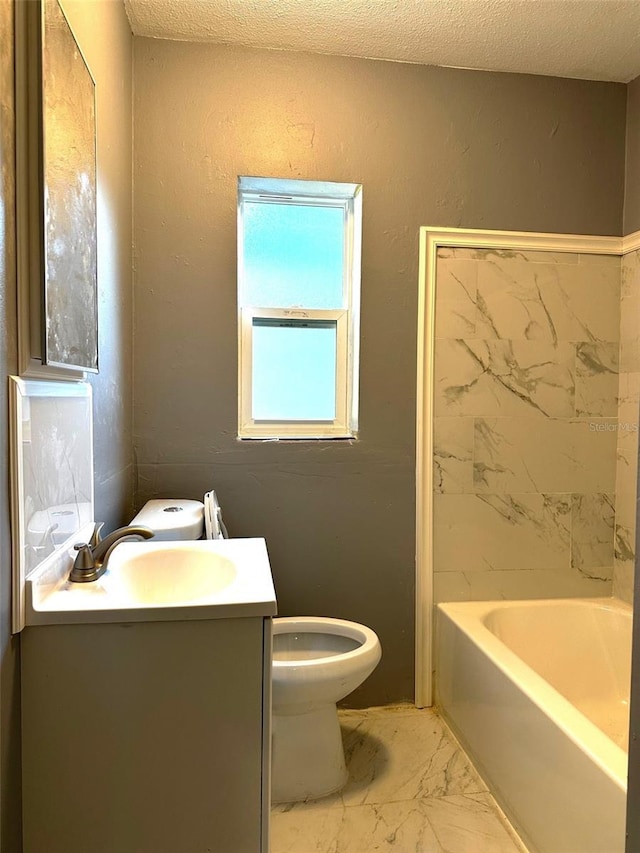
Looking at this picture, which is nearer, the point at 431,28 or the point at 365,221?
the point at 431,28

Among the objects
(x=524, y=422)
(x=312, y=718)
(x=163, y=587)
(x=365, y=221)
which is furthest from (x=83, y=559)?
(x=524, y=422)

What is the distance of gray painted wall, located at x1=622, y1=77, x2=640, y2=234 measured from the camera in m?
2.17

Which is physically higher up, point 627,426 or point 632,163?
point 632,163

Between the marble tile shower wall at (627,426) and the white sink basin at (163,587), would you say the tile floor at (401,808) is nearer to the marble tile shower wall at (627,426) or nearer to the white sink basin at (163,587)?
the white sink basin at (163,587)

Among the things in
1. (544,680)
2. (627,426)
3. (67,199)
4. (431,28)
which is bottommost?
(544,680)

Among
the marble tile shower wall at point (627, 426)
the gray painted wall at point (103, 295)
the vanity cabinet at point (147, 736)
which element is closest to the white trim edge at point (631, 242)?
the marble tile shower wall at point (627, 426)

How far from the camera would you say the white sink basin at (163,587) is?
1011 mm

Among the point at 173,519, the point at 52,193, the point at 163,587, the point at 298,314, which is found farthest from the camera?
the point at 298,314

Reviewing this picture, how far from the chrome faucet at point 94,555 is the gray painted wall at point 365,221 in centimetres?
83

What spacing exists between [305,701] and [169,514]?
670 mm

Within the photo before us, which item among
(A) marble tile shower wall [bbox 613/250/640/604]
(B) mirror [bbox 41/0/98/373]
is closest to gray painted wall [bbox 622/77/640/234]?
(A) marble tile shower wall [bbox 613/250/640/604]

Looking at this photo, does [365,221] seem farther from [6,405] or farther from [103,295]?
[6,405]

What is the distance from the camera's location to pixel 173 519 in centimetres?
166

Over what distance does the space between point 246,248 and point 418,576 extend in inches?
55.7
